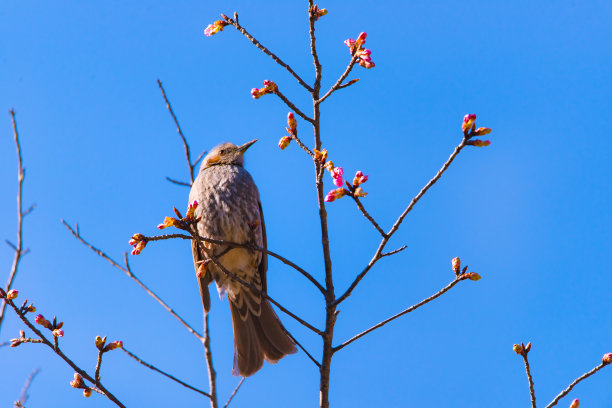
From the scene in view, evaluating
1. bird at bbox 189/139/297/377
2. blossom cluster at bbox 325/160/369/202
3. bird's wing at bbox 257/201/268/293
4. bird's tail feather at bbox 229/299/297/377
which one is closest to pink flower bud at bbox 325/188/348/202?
blossom cluster at bbox 325/160/369/202

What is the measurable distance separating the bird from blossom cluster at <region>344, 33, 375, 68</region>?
A: 2552mm

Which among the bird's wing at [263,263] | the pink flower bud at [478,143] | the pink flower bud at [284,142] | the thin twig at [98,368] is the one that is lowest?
the thin twig at [98,368]

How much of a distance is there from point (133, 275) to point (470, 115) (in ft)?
7.66

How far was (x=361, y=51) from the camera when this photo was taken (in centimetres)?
297

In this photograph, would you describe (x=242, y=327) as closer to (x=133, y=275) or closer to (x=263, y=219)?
(x=263, y=219)

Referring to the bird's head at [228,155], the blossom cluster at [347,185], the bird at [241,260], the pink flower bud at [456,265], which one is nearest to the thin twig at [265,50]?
the blossom cluster at [347,185]

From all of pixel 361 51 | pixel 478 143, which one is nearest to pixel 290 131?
pixel 361 51

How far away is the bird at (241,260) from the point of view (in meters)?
5.26

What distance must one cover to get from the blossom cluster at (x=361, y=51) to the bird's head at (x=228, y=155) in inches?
129

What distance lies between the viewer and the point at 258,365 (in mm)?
5133

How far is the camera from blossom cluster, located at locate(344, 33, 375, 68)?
2960 millimetres

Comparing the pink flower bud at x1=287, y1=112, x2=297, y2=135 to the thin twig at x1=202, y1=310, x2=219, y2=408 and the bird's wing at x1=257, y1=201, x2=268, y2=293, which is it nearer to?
the thin twig at x1=202, y1=310, x2=219, y2=408

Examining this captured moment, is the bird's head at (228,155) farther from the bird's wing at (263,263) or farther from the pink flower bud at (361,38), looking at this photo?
the pink flower bud at (361,38)

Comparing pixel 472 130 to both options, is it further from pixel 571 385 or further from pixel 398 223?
pixel 571 385
